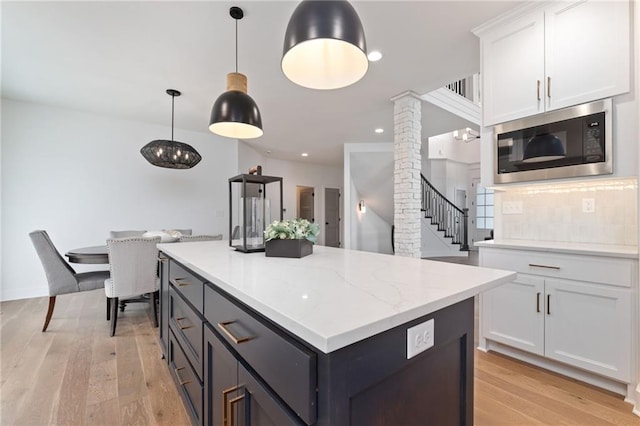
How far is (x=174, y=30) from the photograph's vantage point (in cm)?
243

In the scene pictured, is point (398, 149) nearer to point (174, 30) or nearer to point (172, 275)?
point (174, 30)

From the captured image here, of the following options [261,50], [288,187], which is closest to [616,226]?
[261,50]

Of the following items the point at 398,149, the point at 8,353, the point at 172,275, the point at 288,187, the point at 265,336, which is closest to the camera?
the point at 265,336

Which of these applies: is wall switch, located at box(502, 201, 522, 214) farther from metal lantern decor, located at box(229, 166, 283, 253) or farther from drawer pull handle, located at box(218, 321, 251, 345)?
drawer pull handle, located at box(218, 321, 251, 345)

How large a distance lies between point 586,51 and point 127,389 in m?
3.78

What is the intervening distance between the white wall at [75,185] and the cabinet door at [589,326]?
5.35m

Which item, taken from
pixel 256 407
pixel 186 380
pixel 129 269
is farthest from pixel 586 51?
pixel 129 269

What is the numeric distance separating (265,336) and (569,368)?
2.33m

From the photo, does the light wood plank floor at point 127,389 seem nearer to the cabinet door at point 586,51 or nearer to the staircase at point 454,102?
the cabinet door at point 586,51

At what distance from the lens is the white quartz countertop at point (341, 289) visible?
60 centimetres

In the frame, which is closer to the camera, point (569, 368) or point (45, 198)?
point (569, 368)

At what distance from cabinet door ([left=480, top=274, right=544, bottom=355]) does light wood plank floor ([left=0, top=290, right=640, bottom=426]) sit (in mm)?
184

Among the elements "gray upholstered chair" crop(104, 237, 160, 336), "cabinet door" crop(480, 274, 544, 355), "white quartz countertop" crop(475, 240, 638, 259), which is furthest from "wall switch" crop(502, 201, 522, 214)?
"gray upholstered chair" crop(104, 237, 160, 336)

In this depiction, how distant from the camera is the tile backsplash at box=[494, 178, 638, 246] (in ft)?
6.19
